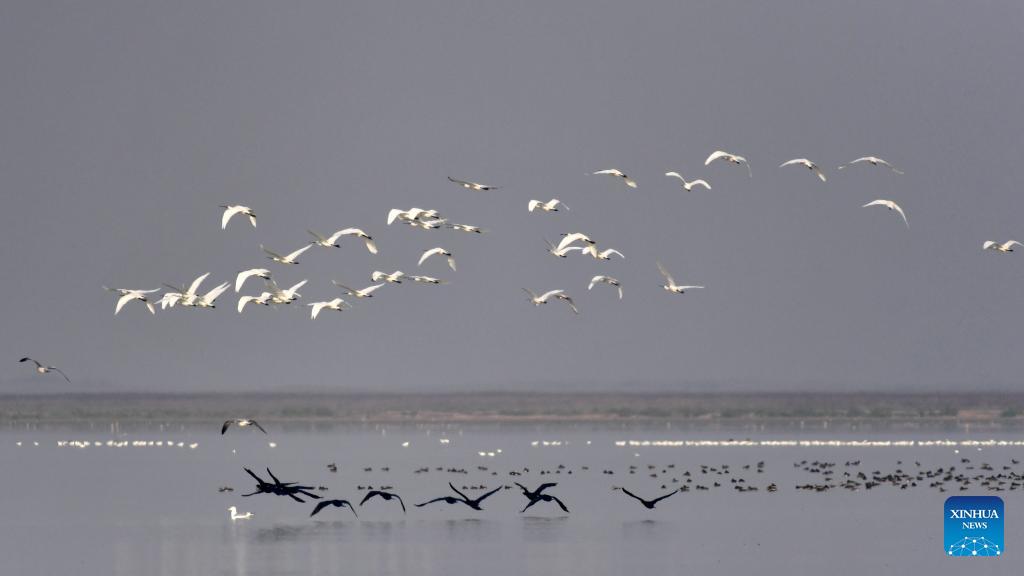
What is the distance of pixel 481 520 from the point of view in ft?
161

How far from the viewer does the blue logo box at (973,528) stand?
40.9 metres

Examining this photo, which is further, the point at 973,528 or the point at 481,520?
the point at 481,520

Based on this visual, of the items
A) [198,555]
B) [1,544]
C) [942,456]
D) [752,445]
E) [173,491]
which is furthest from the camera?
[752,445]

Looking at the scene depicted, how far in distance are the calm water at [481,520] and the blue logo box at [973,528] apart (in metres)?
0.34

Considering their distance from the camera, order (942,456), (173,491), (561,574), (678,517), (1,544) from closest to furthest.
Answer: (561,574) → (1,544) → (678,517) → (173,491) → (942,456)

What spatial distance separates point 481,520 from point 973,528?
12768 mm

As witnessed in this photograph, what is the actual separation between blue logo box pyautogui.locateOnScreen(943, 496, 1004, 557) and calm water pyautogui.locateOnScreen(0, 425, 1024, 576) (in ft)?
1.13

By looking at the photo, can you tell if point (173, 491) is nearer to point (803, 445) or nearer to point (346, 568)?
point (346, 568)

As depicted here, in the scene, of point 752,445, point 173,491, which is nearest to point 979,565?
point 173,491

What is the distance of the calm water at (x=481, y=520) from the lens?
41156mm

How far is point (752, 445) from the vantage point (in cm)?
9062

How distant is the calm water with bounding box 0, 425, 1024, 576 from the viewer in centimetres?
4116

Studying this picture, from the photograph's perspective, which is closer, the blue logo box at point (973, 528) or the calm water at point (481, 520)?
the blue logo box at point (973, 528)

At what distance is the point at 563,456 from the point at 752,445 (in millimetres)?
13690
